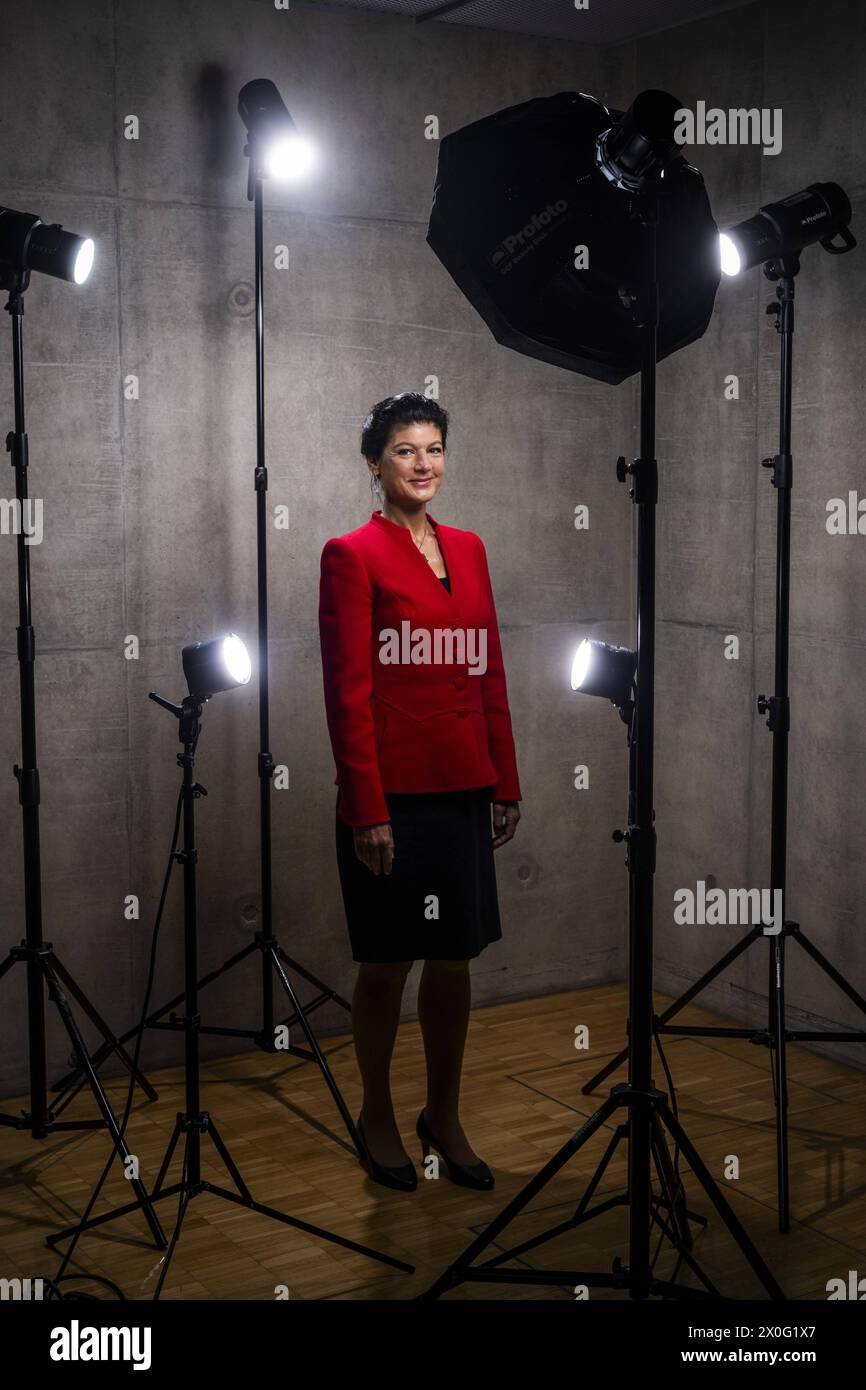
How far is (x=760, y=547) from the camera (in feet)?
13.6

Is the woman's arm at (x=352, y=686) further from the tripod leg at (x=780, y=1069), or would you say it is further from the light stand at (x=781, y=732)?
the tripod leg at (x=780, y=1069)

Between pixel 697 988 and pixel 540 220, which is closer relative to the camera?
pixel 540 220

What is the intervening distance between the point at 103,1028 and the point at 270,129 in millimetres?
2188

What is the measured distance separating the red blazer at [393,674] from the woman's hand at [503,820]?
0.13 metres

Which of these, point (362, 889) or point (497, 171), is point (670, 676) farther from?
point (497, 171)

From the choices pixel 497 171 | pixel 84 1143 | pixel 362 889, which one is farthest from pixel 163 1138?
pixel 497 171

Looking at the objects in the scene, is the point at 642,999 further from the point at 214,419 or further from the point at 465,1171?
the point at 214,419

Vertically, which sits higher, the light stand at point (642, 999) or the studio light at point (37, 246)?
the studio light at point (37, 246)

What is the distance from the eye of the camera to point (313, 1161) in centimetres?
336

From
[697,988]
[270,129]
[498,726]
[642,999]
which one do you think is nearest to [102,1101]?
[498,726]

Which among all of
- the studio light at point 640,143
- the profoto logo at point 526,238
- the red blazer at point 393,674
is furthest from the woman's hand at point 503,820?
the studio light at point 640,143

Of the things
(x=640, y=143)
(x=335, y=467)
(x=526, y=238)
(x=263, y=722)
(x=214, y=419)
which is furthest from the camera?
(x=335, y=467)

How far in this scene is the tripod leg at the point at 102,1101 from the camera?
9.73 ft
